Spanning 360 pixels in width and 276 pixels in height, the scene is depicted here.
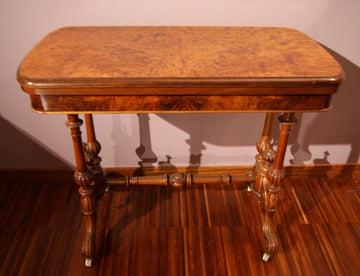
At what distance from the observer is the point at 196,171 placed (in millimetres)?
2004

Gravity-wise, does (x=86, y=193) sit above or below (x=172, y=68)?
below

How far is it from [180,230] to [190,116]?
0.59 m

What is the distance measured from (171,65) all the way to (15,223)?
4.03 feet

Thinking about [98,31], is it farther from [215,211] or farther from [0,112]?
[215,211]

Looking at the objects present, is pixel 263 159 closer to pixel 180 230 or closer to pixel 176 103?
pixel 180 230

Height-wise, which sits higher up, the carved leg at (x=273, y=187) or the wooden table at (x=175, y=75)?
the wooden table at (x=175, y=75)

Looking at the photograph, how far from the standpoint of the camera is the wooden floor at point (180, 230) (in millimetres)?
1520

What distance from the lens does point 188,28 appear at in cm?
140

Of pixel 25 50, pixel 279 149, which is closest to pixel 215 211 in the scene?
pixel 279 149

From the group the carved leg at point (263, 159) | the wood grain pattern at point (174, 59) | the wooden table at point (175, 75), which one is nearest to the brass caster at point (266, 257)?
the carved leg at point (263, 159)

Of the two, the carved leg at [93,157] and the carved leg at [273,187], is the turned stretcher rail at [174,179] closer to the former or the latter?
the carved leg at [93,157]

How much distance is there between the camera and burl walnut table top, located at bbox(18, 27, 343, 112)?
1000 millimetres

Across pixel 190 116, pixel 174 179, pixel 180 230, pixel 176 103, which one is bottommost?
pixel 180 230

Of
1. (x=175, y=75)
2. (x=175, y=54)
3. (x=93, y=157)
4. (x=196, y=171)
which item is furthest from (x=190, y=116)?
(x=175, y=75)
